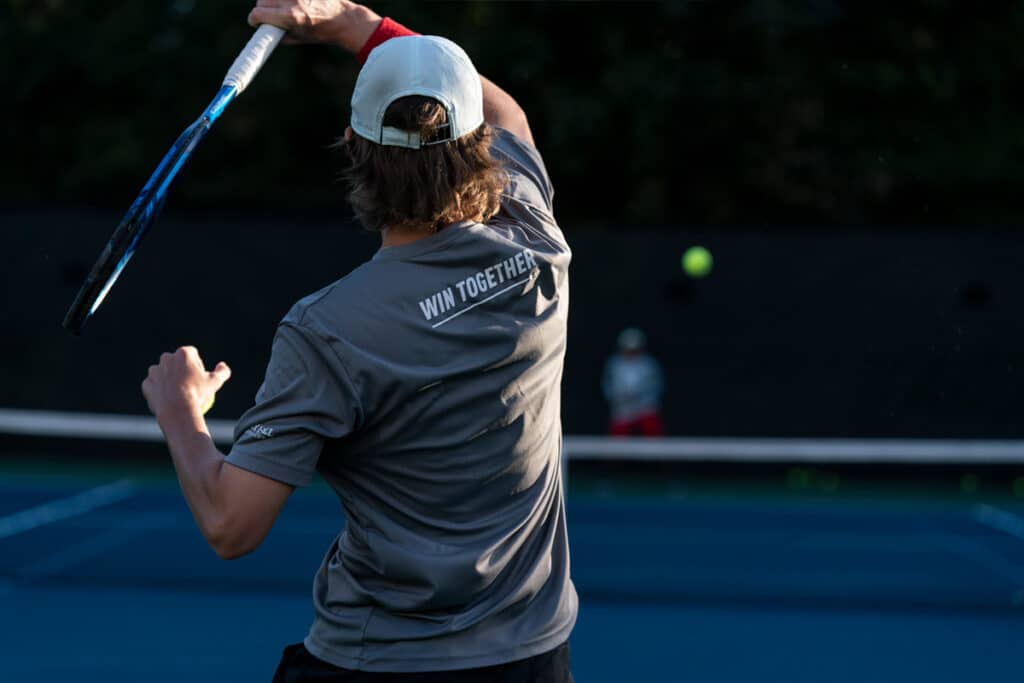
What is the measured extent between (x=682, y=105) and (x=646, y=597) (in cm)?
909

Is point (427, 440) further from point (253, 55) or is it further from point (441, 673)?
point (253, 55)

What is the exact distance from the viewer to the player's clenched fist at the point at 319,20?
226cm

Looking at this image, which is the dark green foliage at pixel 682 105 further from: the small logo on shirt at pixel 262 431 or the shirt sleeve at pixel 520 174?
the small logo on shirt at pixel 262 431

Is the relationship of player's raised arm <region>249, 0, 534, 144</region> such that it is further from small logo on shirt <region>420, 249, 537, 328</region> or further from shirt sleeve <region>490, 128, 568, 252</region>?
small logo on shirt <region>420, 249, 537, 328</region>

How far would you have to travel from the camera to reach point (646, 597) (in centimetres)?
603

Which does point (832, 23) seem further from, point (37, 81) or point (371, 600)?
point (371, 600)

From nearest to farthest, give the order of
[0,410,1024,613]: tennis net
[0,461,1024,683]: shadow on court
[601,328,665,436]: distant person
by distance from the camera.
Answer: [0,461,1024,683]: shadow on court < [0,410,1024,613]: tennis net < [601,328,665,436]: distant person

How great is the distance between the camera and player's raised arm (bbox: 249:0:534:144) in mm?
2256

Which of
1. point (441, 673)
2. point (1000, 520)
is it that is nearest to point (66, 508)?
point (1000, 520)

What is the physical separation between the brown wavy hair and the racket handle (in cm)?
65

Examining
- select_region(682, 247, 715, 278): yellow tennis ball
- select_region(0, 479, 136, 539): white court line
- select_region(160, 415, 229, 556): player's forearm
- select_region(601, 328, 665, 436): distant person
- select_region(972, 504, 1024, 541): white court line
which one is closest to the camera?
select_region(160, 415, 229, 556): player's forearm

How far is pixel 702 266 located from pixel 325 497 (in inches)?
166

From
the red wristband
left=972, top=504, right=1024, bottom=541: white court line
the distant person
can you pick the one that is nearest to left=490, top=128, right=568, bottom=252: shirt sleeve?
the red wristband

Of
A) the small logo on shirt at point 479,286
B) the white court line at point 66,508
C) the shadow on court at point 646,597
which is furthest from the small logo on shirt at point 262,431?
the white court line at point 66,508
